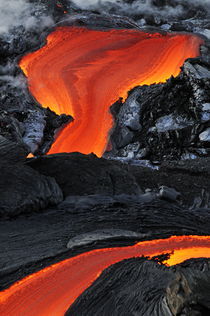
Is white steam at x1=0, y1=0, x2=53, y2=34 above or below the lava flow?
above

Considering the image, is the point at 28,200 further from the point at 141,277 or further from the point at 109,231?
the point at 141,277

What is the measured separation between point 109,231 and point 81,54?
34.1ft

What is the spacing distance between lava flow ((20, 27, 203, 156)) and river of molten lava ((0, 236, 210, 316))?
19.8ft

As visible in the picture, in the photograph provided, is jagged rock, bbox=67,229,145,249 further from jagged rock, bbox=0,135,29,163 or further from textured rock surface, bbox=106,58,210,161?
textured rock surface, bbox=106,58,210,161

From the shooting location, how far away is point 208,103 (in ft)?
35.9

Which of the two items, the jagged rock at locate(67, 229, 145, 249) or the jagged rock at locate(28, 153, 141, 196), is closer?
the jagged rock at locate(67, 229, 145, 249)

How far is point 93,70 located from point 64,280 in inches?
410

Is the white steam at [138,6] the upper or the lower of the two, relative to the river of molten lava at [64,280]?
upper

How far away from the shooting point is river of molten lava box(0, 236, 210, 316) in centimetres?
454

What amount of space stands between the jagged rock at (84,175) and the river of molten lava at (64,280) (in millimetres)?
1355

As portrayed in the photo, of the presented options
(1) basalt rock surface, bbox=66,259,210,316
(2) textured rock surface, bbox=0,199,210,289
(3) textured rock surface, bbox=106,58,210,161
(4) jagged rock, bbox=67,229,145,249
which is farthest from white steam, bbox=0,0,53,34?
(1) basalt rock surface, bbox=66,259,210,316

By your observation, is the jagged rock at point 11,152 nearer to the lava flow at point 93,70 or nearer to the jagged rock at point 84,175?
the jagged rock at point 84,175

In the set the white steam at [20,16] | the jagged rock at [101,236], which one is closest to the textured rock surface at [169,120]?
the jagged rock at [101,236]

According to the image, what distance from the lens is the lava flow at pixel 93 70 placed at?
12172 mm
